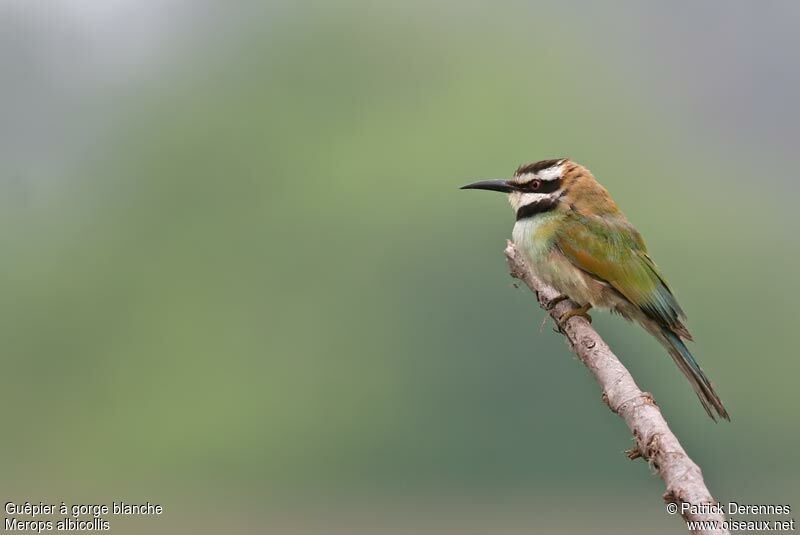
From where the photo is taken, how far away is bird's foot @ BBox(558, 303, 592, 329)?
5.29 metres

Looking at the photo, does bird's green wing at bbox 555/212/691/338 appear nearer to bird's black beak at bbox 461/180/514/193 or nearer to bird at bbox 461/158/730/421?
bird at bbox 461/158/730/421

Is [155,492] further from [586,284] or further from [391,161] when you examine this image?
[586,284]

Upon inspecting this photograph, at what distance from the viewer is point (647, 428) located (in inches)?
143

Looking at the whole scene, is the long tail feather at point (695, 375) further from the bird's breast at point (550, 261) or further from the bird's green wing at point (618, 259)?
the bird's breast at point (550, 261)

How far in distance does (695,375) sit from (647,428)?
1570 millimetres

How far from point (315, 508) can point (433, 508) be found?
16.5ft

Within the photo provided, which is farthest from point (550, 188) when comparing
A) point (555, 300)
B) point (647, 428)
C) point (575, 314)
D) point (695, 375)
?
point (647, 428)

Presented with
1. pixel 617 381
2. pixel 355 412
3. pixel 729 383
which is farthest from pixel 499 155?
pixel 617 381

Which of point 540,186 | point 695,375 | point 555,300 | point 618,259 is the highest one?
point 540,186

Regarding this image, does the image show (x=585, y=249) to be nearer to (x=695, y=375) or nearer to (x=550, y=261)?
(x=550, y=261)

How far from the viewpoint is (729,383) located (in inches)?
Result: 1501

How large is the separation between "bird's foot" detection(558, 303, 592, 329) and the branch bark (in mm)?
86

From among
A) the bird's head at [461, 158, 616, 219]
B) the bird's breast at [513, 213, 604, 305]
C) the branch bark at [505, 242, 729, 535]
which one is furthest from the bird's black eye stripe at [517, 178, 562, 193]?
the branch bark at [505, 242, 729, 535]

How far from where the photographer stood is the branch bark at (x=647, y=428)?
3148 millimetres
